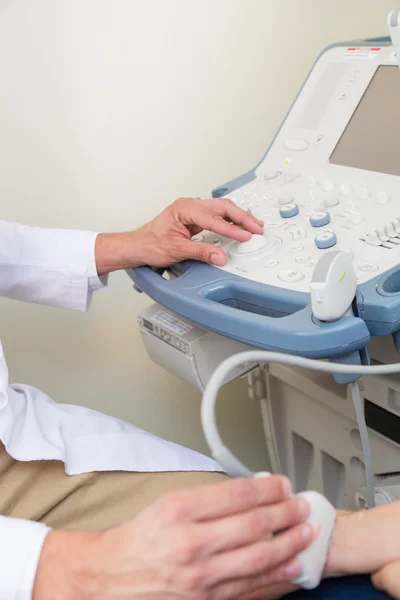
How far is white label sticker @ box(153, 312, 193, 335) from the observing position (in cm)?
90

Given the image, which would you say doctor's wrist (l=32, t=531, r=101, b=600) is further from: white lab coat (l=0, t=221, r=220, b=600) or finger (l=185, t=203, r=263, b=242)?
finger (l=185, t=203, r=263, b=242)

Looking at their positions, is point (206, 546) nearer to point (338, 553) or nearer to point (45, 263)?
point (338, 553)

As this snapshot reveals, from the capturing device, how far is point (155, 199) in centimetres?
128

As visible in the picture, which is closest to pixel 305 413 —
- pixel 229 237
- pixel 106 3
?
pixel 229 237

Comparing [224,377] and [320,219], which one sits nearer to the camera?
[224,377]

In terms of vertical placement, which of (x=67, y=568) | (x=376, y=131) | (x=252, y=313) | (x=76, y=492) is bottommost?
(x=76, y=492)

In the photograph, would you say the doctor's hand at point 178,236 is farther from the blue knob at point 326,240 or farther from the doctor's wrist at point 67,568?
the doctor's wrist at point 67,568

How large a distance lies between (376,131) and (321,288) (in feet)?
1.24

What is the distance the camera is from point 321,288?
63 centimetres

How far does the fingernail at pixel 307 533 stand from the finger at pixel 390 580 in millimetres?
78

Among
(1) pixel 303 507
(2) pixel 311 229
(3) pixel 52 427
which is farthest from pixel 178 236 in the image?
(1) pixel 303 507

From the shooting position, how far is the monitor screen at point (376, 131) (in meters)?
0.88

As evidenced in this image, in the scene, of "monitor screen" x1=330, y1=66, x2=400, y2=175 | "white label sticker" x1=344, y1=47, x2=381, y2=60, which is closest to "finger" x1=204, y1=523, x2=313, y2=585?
"monitor screen" x1=330, y1=66, x2=400, y2=175

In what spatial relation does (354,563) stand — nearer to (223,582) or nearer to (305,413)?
(223,582)
